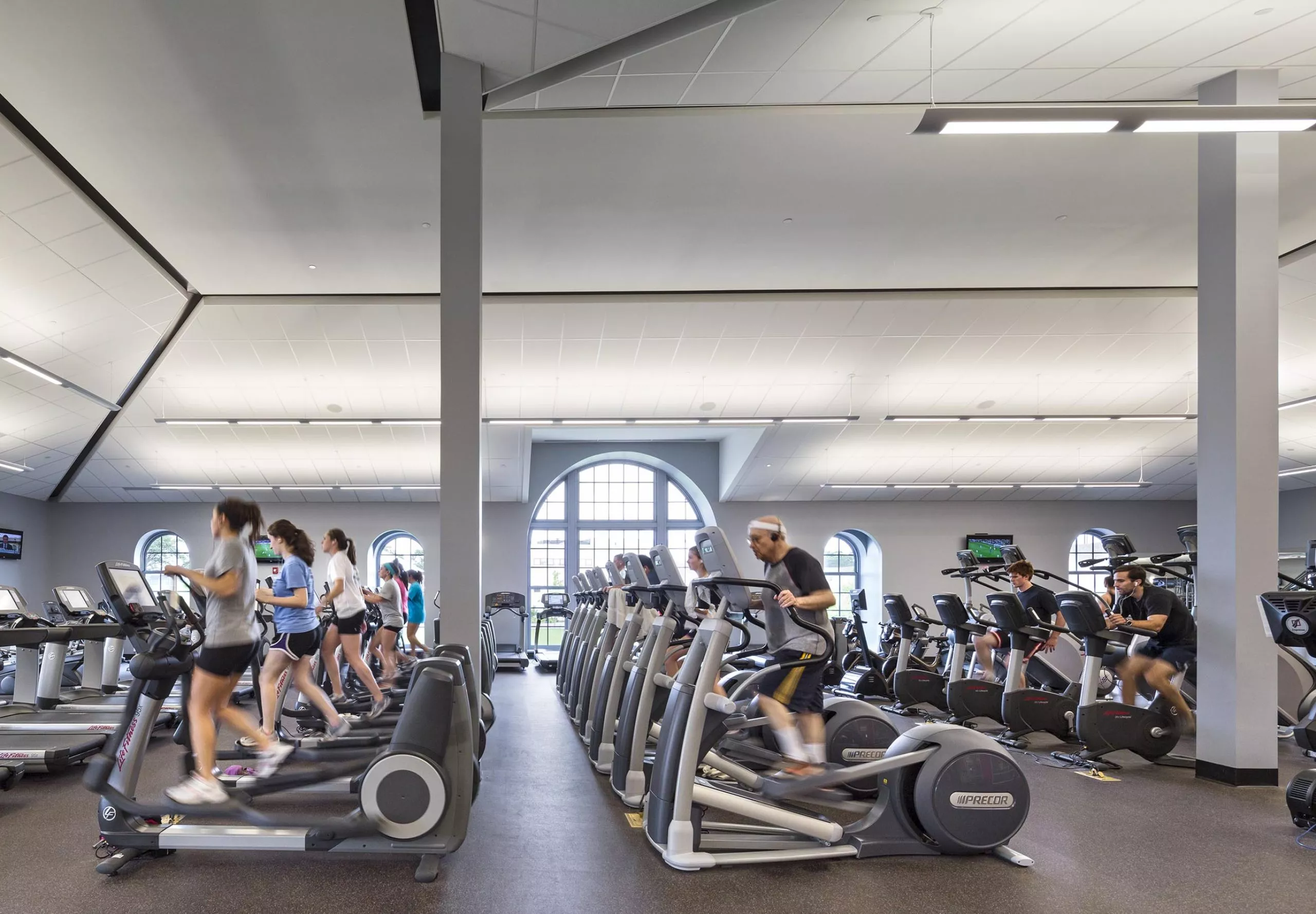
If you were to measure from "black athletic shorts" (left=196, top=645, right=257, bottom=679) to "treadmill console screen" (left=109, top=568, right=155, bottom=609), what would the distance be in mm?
631

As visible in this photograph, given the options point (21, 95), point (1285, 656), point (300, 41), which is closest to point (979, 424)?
point (1285, 656)

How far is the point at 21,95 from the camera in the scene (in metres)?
4.99

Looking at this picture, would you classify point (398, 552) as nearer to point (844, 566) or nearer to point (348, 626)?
point (844, 566)

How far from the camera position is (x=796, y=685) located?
12.1 feet

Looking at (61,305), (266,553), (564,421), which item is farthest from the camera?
(266,553)

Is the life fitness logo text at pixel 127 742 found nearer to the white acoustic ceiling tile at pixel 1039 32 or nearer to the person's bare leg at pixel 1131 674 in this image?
the white acoustic ceiling tile at pixel 1039 32

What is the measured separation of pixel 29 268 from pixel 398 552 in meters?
9.32

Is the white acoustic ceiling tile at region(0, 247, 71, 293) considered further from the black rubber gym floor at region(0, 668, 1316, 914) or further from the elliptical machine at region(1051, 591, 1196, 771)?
the elliptical machine at region(1051, 591, 1196, 771)

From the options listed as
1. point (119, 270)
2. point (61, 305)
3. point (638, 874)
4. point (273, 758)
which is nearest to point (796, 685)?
point (638, 874)

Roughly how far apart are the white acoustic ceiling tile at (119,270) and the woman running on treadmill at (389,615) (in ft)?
11.3

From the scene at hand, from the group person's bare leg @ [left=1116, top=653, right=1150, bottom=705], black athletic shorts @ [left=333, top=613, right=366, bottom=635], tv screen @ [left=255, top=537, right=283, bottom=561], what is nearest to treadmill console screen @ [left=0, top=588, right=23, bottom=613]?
black athletic shorts @ [left=333, top=613, right=366, bottom=635]

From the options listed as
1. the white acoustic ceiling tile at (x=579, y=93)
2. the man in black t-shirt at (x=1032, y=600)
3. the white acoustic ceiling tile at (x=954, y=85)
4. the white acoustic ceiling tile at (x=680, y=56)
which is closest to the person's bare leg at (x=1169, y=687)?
the man in black t-shirt at (x=1032, y=600)

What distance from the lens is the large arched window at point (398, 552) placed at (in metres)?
15.5

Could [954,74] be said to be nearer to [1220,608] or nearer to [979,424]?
[1220,608]
